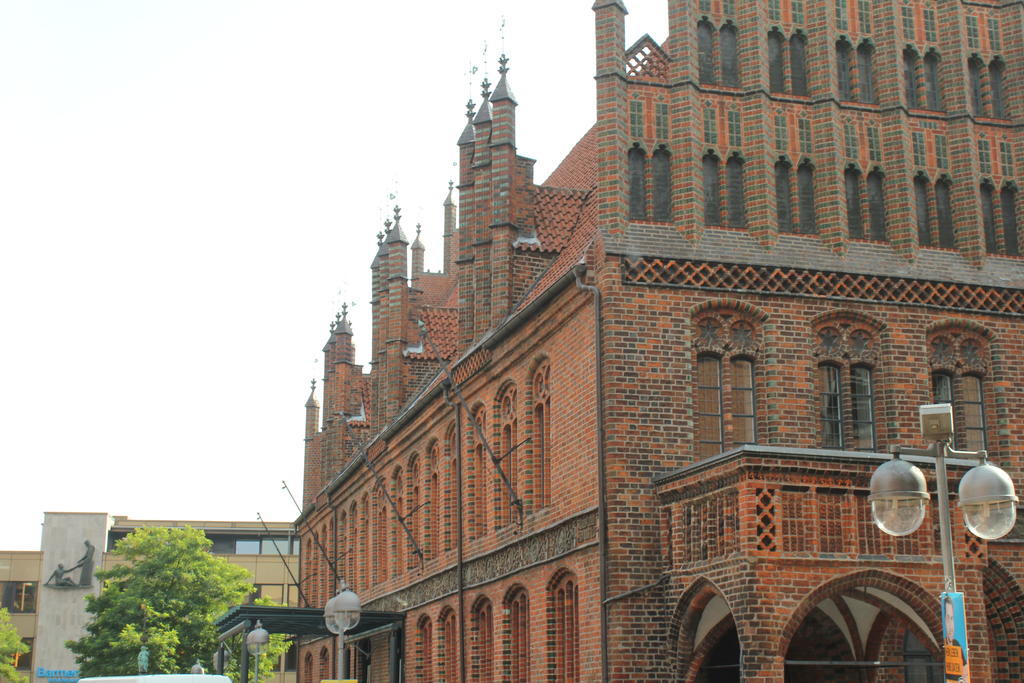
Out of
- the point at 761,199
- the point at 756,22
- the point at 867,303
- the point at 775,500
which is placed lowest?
the point at 775,500

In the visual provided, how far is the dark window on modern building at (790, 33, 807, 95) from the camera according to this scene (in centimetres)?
2572

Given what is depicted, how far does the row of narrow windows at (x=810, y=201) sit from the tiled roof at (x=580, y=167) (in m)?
6.06

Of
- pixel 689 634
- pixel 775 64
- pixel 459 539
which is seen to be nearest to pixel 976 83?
pixel 775 64

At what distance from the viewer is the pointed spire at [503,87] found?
30.5 meters

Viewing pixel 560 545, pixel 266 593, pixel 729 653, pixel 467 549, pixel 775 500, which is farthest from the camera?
pixel 266 593

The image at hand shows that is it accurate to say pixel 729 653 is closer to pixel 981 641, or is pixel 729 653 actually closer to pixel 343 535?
pixel 981 641

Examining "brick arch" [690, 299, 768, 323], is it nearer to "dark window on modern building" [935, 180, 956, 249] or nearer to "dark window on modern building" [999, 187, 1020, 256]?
"dark window on modern building" [935, 180, 956, 249]

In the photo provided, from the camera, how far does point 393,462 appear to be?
39844mm

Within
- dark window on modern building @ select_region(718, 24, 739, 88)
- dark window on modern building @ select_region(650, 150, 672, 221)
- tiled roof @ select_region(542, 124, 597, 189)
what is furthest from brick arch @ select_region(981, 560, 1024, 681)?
tiled roof @ select_region(542, 124, 597, 189)

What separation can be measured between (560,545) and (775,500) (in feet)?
20.8

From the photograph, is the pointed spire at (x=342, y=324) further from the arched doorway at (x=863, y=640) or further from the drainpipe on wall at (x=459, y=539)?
the arched doorway at (x=863, y=640)

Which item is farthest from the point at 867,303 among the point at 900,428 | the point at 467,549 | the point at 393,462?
the point at 393,462

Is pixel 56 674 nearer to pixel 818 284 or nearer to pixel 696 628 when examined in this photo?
pixel 696 628

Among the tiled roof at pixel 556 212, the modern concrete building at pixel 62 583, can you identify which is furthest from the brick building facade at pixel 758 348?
the modern concrete building at pixel 62 583
